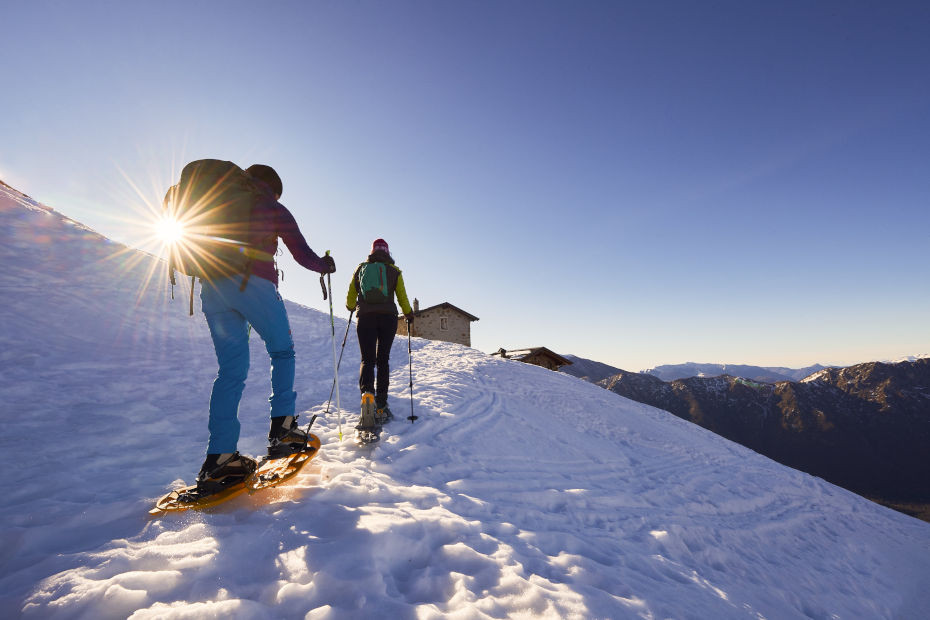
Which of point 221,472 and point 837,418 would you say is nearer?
point 221,472

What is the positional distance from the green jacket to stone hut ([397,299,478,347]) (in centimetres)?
2757

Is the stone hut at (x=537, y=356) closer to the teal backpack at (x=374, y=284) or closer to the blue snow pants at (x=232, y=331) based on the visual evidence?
the teal backpack at (x=374, y=284)

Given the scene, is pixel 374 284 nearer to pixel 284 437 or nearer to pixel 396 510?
pixel 284 437

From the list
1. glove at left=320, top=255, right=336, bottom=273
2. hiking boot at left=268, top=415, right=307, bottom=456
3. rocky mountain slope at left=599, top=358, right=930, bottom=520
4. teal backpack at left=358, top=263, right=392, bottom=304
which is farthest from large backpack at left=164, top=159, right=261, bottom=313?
rocky mountain slope at left=599, top=358, right=930, bottom=520

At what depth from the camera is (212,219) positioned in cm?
273

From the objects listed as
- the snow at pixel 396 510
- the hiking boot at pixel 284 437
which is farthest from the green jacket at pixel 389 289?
the hiking boot at pixel 284 437

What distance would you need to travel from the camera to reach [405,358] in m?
10.9

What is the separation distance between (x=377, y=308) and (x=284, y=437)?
224 centimetres

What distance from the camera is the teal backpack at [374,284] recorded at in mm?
4973

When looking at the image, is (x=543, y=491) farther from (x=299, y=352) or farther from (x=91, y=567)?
(x=299, y=352)

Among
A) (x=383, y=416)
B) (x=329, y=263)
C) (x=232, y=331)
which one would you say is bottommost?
(x=383, y=416)

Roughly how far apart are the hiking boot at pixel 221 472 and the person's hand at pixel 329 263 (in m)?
1.72

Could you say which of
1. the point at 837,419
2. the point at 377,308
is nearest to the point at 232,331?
the point at 377,308

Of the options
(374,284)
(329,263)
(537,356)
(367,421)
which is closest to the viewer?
(329,263)
